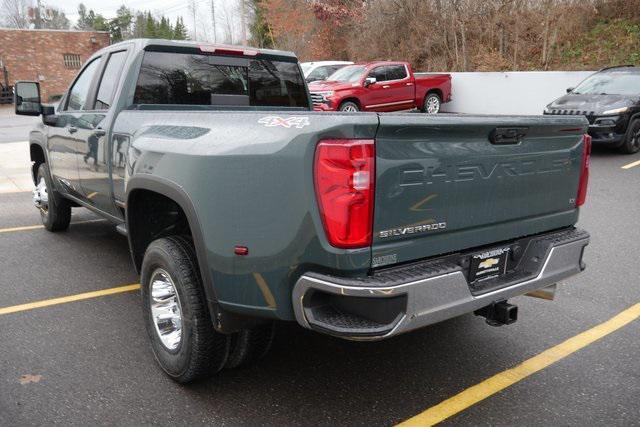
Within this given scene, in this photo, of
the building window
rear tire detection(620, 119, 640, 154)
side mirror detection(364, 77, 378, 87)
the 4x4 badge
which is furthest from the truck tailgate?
the building window

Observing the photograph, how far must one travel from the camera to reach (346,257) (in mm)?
2326

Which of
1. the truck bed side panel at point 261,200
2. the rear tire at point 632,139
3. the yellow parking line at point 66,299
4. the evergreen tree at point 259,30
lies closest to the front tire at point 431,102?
the rear tire at point 632,139

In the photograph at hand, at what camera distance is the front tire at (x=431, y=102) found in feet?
56.9

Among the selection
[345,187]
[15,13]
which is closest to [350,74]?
[345,187]

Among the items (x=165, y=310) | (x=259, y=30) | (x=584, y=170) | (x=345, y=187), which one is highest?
(x=259, y=30)

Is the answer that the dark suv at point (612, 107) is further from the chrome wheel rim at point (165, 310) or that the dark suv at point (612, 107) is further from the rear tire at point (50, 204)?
the chrome wheel rim at point (165, 310)

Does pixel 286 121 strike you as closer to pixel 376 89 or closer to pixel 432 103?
pixel 376 89

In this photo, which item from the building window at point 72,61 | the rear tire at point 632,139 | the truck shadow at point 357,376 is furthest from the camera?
the building window at point 72,61

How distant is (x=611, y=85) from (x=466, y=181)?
10686 millimetres

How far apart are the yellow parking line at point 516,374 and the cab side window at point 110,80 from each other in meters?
3.17

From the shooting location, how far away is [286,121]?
2449 millimetres

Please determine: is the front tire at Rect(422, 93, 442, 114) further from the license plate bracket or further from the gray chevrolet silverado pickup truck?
the license plate bracket

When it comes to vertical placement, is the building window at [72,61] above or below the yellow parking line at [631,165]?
above

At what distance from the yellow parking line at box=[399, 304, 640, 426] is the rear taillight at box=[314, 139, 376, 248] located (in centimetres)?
112
